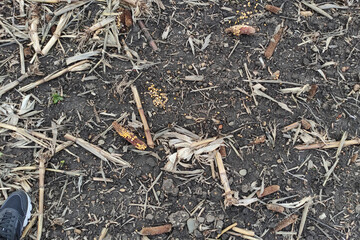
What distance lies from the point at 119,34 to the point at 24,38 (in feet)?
A: 2.46

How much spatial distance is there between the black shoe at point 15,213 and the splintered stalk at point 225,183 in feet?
4.64

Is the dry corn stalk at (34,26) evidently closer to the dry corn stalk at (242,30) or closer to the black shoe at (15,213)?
the black shoe at (15,213)

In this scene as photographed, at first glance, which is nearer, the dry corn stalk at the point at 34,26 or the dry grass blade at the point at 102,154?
the dry grass blade at the point at 102,154

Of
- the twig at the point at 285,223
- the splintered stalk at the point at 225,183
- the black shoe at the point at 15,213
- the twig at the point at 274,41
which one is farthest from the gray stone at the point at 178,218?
the twig at the point at 274,41

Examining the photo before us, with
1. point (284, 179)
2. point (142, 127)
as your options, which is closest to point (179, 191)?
point (142, 127)

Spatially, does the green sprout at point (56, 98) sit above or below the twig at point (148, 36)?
below

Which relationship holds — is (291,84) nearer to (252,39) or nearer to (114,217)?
(252,39)

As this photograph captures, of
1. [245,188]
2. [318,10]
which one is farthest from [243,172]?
[318,10]

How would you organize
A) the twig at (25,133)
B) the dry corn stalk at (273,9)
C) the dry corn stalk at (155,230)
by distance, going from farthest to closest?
the dry corn stalk at (273,9) < the twig at (25,133) < the dry corn stalk at (155,230)

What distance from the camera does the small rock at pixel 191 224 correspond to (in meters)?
2.21

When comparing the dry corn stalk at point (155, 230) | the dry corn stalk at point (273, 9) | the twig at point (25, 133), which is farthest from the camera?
the dry corn stalk at point (273, 9)

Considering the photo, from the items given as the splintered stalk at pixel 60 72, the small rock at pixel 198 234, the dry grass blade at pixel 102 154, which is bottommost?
the small rock at pixel 198 234

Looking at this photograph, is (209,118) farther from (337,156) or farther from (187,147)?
(337,156)

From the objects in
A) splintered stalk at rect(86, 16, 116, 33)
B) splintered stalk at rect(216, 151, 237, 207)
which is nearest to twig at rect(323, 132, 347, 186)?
splintered stalk at rect(216, 151, 237, 207)
